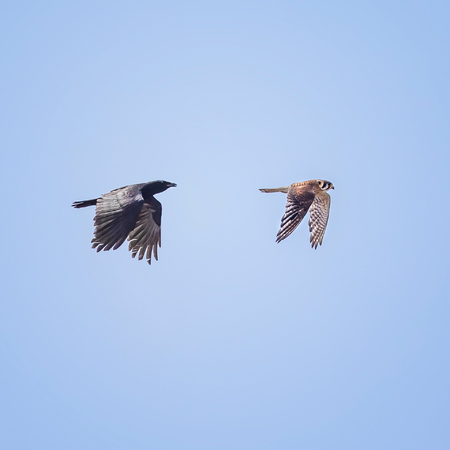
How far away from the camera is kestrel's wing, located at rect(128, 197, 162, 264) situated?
62.9ft

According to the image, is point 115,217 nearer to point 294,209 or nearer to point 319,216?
point 294,209

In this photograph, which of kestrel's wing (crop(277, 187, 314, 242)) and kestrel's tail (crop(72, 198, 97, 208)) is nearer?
kestrel's tail (crop(72, 198, 97, 208))

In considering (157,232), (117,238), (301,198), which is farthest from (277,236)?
(117,238)

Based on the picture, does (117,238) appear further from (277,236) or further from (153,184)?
(277,236)

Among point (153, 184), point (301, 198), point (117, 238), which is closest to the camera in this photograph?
point (117, 238)

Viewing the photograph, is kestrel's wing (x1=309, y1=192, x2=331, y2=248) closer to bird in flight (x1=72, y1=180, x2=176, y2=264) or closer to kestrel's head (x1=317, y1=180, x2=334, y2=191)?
kestrel's head (x1=317, y1=180, x2=334, y2=191)

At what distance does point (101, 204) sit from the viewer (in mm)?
16875

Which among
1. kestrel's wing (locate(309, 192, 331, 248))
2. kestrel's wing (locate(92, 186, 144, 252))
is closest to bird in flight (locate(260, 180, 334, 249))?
kestrel's wing (locate(309, 192, 331, 248))

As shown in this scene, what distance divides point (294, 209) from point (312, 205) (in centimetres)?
60

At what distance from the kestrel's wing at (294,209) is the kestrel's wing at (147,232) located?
300cm

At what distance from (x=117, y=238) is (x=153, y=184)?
2516mm

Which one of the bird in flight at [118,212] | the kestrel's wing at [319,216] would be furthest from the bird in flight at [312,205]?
the bird in flight at [118,212]

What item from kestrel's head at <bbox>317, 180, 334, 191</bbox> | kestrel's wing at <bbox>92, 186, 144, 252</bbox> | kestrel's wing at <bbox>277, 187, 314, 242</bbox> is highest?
kestrel's head at <bbox>317, 180, 334, 191</bbox>

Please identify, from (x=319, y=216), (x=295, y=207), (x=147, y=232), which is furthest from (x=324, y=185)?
(x=147, y=232)
